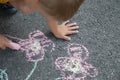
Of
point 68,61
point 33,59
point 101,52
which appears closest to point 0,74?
point 33,59

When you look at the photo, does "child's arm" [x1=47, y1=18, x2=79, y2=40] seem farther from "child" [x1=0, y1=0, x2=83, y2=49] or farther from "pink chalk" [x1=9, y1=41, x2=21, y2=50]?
"pink chalk" [x1=9, y1=41, x2=21, y2=50]

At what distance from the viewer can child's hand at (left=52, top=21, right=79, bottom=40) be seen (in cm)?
96

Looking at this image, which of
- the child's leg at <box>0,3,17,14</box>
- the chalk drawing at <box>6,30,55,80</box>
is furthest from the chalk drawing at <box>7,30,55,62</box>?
the child's leg at <box>0,3,17,14</box>

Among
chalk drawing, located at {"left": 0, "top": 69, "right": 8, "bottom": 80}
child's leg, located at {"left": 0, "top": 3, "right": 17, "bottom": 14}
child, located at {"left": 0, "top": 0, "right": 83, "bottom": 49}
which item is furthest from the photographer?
child's leg, located at {"left": 0, "top": 3, "right": 17, "bottom": 14}

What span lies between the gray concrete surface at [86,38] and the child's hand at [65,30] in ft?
0.05

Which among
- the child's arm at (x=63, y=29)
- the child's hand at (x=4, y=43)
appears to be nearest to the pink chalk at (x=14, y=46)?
the child's hand at (x=4, y=43)

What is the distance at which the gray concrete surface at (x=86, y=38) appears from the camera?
908 millimetres

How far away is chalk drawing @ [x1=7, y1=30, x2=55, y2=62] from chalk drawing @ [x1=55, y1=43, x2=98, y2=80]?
0.20 feet

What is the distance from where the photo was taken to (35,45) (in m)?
0.96

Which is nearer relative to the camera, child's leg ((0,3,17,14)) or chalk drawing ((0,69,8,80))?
chalk drawing ((0,69,8,80))

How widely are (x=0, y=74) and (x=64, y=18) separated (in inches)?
11.5

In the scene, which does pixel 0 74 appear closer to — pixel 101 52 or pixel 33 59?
pixel 33 59

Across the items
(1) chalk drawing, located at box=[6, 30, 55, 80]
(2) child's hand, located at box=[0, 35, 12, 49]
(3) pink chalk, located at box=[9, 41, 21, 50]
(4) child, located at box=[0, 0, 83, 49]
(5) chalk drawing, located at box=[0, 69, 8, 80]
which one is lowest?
(5) chalk drawing, located at box=[0, 69, 8, 80]

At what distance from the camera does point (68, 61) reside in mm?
929
